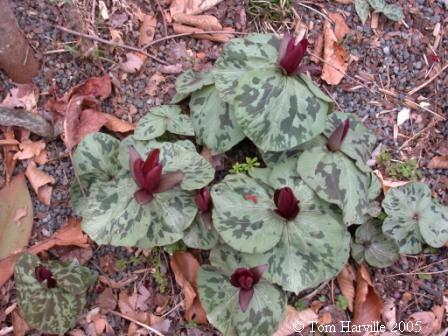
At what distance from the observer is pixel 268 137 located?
1.79 m

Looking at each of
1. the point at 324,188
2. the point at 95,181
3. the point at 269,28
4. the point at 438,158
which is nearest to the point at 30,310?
the point at 95,181

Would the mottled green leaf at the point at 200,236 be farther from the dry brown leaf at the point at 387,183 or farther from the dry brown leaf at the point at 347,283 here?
the dry brown leaf at the point at 387,183

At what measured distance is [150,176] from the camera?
165 centimetres

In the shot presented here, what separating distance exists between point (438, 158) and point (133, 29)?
1.32 m

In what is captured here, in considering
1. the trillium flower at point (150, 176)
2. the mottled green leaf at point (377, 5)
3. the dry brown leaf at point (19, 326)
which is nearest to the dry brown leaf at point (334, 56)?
the mottled green leaf at point (377, 5)

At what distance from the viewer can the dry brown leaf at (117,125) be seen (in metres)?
2.05

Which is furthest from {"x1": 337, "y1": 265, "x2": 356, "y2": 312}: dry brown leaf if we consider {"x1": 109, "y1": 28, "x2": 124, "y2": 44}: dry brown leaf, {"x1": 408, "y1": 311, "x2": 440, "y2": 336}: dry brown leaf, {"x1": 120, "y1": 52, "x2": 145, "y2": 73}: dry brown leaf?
{"x1": 109, "y1": 28, "x2": 124, "y2": 44}: dry brown leaf

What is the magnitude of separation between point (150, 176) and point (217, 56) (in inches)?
30.3

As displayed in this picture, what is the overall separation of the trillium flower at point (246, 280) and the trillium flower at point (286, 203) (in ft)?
0.57

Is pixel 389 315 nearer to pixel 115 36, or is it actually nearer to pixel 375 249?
pixel 375 249

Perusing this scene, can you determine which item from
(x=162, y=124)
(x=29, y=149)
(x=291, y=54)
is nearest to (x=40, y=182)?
(x=29, y=149)

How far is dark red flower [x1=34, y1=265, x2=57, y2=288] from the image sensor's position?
1.73 meters

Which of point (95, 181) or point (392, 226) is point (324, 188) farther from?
point (95, 181)

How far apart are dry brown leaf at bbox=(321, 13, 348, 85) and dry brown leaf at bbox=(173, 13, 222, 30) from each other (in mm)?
450
